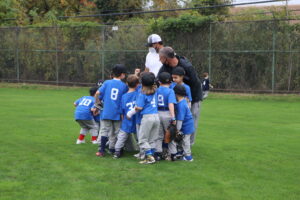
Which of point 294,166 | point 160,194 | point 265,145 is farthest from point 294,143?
point 160,194

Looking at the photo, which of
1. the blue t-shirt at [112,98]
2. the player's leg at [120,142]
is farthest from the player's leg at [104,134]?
the player's leg at [120,142]

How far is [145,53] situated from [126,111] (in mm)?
14799

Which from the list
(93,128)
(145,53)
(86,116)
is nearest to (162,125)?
(86,116)

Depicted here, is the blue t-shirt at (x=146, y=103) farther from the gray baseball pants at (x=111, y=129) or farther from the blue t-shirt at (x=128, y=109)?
the gray baseball pants at (x=111, y=129)

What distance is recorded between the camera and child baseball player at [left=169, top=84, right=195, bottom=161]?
7582 mm

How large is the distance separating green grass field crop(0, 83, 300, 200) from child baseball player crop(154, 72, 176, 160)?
40 centimetres

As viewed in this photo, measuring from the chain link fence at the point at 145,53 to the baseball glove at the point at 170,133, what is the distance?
43.9 ft

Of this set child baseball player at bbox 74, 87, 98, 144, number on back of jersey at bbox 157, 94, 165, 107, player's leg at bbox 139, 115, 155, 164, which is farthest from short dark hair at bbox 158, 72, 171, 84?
child baseball player at bbox 74, 87, 98, 144

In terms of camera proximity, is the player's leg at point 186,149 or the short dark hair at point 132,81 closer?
the player's leg at point 186,149

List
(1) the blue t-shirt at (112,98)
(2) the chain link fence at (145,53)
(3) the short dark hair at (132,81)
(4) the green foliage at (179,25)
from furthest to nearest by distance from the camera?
(4) the green foliage at (179,25)
(2) the chain link fence at (145,53)
(1) the blue t-shirt at (112,98)
(3) the short dark hair at (132,81)

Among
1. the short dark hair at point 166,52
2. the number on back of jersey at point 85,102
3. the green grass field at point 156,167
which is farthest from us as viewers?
the number on back of jersey at point 85,102

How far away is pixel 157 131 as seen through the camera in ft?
24.8

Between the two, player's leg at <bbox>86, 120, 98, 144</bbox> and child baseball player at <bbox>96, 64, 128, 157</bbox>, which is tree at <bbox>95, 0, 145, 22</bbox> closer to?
player's leg at <bbox>86, 120, 98, 144</bbox>

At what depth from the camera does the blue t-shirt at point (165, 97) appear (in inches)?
291
